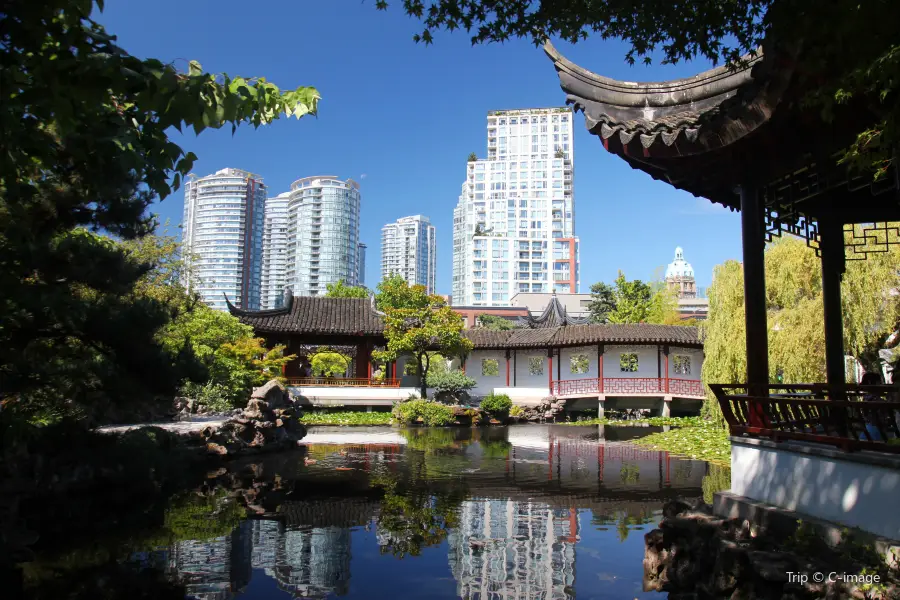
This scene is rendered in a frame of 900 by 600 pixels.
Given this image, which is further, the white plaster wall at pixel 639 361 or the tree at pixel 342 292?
the tree at pixel 342 292

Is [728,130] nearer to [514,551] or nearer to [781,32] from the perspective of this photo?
[781,32]

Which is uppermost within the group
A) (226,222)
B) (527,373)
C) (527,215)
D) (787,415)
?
(527,215)

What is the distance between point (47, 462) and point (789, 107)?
773 cm

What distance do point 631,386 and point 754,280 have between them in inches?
805

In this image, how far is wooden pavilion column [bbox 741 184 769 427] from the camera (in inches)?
224

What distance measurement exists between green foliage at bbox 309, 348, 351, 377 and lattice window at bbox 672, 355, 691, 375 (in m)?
20.7

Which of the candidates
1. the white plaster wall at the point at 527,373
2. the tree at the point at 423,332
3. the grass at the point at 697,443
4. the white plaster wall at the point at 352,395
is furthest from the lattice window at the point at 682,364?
the white plaster wall at the point at 352,395

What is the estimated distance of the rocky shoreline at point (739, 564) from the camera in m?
3.73

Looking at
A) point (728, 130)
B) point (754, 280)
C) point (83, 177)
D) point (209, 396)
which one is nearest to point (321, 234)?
point (209, 396)

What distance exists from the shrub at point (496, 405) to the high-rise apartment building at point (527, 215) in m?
69.8

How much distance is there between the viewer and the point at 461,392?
25.4m

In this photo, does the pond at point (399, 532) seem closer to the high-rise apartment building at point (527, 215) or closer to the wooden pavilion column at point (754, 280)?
the wooden pavilion column at point (754, 280)

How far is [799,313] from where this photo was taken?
14.4 metres

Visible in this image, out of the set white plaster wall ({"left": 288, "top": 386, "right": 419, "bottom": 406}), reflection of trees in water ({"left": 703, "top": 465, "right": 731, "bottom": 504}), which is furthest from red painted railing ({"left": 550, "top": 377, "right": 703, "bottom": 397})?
reflection of trees in water ({"left": 703, "top": 465, "right": 731, "bottom": 504})
